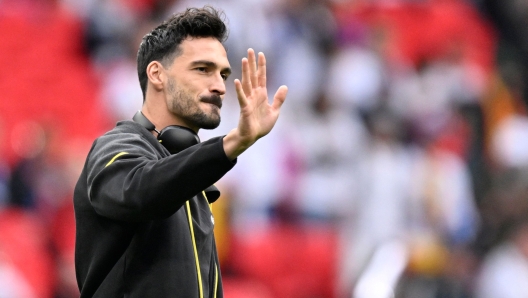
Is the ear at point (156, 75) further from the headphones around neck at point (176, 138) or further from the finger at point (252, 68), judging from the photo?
A: the finger at point (252, 68)

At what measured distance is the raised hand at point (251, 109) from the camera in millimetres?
2441

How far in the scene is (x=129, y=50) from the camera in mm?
7773

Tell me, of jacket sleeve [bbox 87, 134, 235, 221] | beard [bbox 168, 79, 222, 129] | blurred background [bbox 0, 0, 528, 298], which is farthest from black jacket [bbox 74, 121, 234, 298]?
blurred background [bbox 0, 0, 528, 298]

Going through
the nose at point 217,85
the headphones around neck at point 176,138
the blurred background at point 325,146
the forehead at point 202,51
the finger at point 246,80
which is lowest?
the headphones around neck at point 176,138

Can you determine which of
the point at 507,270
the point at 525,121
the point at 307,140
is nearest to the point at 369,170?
the point at 307,140

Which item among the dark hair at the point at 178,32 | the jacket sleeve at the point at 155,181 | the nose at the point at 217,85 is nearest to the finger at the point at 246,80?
the jacket sleeve at the point at 155,181

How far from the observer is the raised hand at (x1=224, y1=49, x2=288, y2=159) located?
2441mm

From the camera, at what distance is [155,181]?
95.0 inches

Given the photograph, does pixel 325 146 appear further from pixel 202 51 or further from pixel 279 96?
pixel 279 96

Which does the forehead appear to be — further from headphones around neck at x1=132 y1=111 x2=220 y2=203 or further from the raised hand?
the raised hand

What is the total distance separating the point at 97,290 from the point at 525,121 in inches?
248

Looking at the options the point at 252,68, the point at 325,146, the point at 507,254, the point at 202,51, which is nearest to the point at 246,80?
the point at 252,68

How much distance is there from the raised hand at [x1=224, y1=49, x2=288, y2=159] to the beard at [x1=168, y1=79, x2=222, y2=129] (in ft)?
1.16

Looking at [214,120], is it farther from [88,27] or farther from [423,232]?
[88,27]
